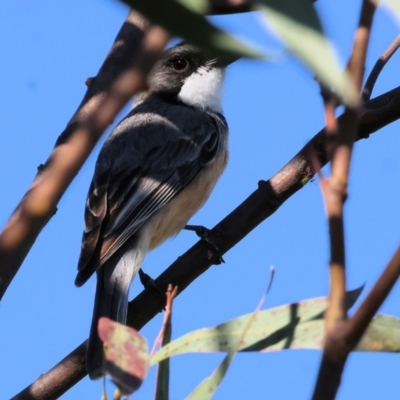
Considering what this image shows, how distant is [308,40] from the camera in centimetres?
76

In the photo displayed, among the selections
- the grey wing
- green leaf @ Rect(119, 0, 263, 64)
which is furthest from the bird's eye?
green leaf @ Rect(119, 0, 263, 64)

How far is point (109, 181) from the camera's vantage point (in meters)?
4.29

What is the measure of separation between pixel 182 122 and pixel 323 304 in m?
3.44

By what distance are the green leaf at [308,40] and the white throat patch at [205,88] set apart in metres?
4.22

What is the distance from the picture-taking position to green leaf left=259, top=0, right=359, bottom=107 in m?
0.72

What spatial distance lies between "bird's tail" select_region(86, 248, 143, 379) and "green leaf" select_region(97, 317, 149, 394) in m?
1.41

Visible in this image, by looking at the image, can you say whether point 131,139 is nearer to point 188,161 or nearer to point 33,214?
point 188,161

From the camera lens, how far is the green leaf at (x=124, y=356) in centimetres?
120

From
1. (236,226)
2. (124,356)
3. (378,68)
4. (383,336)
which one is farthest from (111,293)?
(124,356)

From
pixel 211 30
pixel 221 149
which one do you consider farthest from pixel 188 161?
pixel 211 30

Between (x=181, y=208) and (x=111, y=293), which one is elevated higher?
(x=181, y=208)

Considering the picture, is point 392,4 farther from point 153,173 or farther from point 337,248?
point 153,173

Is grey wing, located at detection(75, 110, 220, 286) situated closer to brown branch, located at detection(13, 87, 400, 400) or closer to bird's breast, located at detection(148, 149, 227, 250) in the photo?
bird's breast, located at detection(148, 149, 227, 250)

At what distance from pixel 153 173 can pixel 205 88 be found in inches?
37.0
